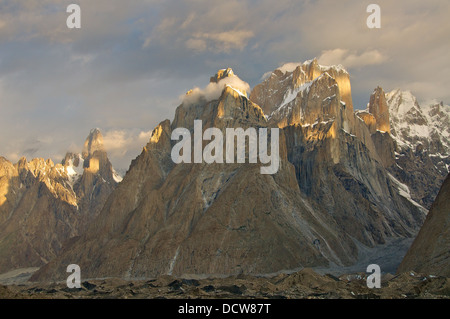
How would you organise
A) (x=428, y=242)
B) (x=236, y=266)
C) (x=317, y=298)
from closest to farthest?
(x=317, y=298) < (x=428, y=242) < (x=236, y=266)

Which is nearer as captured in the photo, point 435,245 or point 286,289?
point 435,245

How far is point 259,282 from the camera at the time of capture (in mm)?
152500

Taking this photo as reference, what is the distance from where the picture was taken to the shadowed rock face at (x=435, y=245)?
438ft

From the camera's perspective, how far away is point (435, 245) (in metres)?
137

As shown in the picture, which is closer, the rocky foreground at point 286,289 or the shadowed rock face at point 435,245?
the rocky foreground at point 286,289

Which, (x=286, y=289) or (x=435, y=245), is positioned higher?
(x=435, y=245)

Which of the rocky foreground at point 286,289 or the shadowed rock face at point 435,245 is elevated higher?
the shadowed rock face at point 435,245
